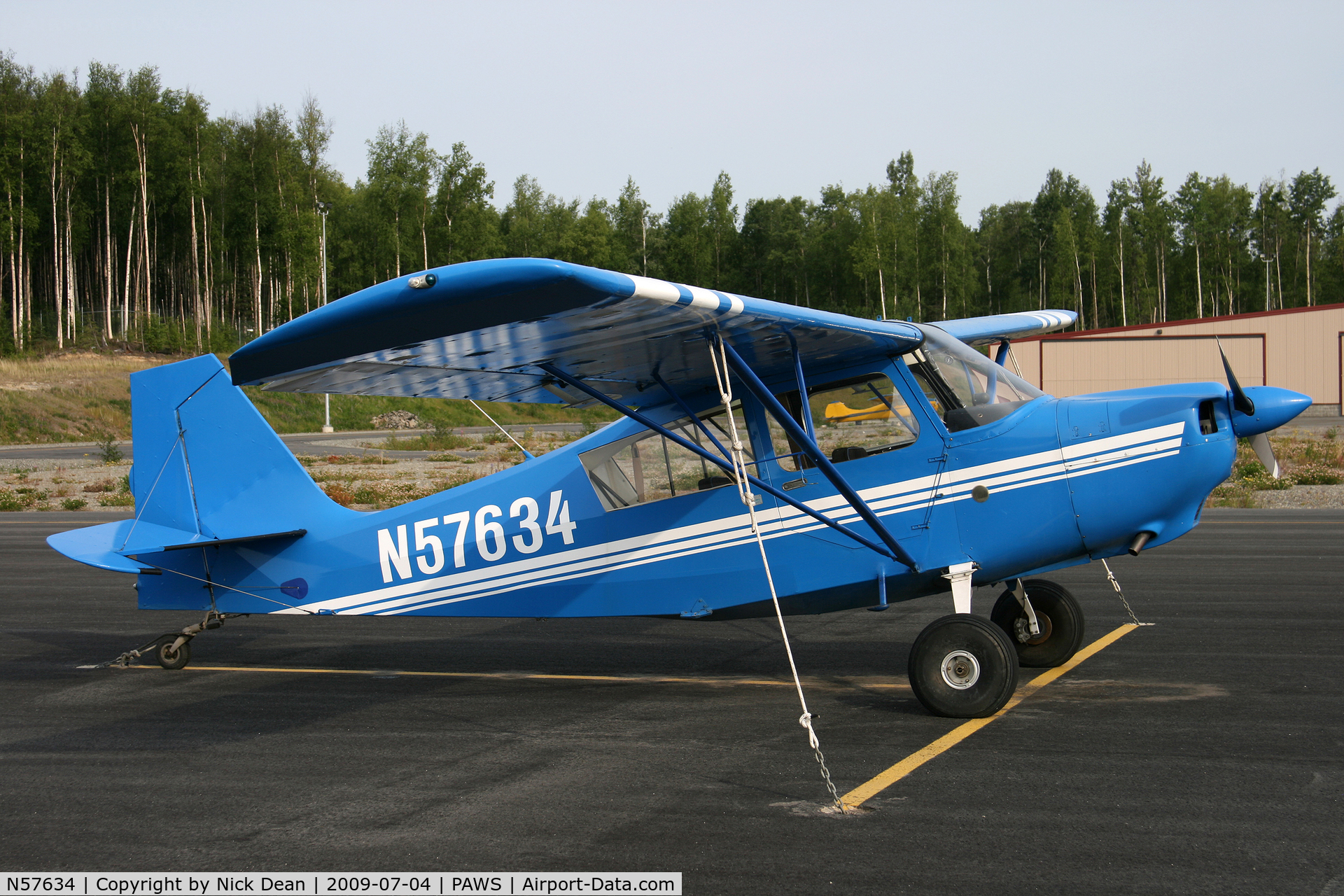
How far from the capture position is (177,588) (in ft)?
26.5

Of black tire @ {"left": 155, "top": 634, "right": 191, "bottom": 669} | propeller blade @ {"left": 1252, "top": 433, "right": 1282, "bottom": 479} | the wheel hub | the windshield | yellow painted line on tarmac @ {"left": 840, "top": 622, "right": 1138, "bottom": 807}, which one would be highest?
the windshield

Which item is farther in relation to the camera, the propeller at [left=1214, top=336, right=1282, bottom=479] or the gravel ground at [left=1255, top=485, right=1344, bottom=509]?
the gravel ground at [left=1255, top=485, right=1344, bottom=509]

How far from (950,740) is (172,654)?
650 centimetres

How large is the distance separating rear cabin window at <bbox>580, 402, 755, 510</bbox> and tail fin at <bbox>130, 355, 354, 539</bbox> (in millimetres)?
2233

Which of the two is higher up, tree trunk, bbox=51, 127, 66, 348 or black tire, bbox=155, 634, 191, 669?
tree trunk, bbox=51, 127, 66, 348

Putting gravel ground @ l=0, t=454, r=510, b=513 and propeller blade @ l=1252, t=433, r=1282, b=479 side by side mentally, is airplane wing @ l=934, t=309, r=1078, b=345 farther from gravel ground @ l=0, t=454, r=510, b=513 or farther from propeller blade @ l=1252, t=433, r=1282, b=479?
gravel ground @ l=0, t=454, r=510, b=513

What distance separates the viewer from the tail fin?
26.1 feet

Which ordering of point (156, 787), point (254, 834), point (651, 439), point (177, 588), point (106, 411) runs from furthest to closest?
1. point (106, 411)
2. point (177, 588)
3. point (651, 439)
4. point (156, 787)
5. point (254, 834)

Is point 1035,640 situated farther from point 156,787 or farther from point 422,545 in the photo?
point 156,787

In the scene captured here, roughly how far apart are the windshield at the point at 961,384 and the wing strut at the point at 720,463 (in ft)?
3.03

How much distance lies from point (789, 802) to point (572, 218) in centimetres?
9339

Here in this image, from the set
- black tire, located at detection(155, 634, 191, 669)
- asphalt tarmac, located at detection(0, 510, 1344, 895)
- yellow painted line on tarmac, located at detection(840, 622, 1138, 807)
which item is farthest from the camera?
black tire, located at detection(155, 634, 191, 669)

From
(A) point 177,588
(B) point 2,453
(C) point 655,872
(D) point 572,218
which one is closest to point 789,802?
(C) point 655,872

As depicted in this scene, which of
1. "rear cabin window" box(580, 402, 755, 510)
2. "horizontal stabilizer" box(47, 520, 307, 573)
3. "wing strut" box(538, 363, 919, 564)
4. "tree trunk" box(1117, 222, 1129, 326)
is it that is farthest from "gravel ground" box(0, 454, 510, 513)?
"tree trunk" box(1117, 222, 1129, 326)
